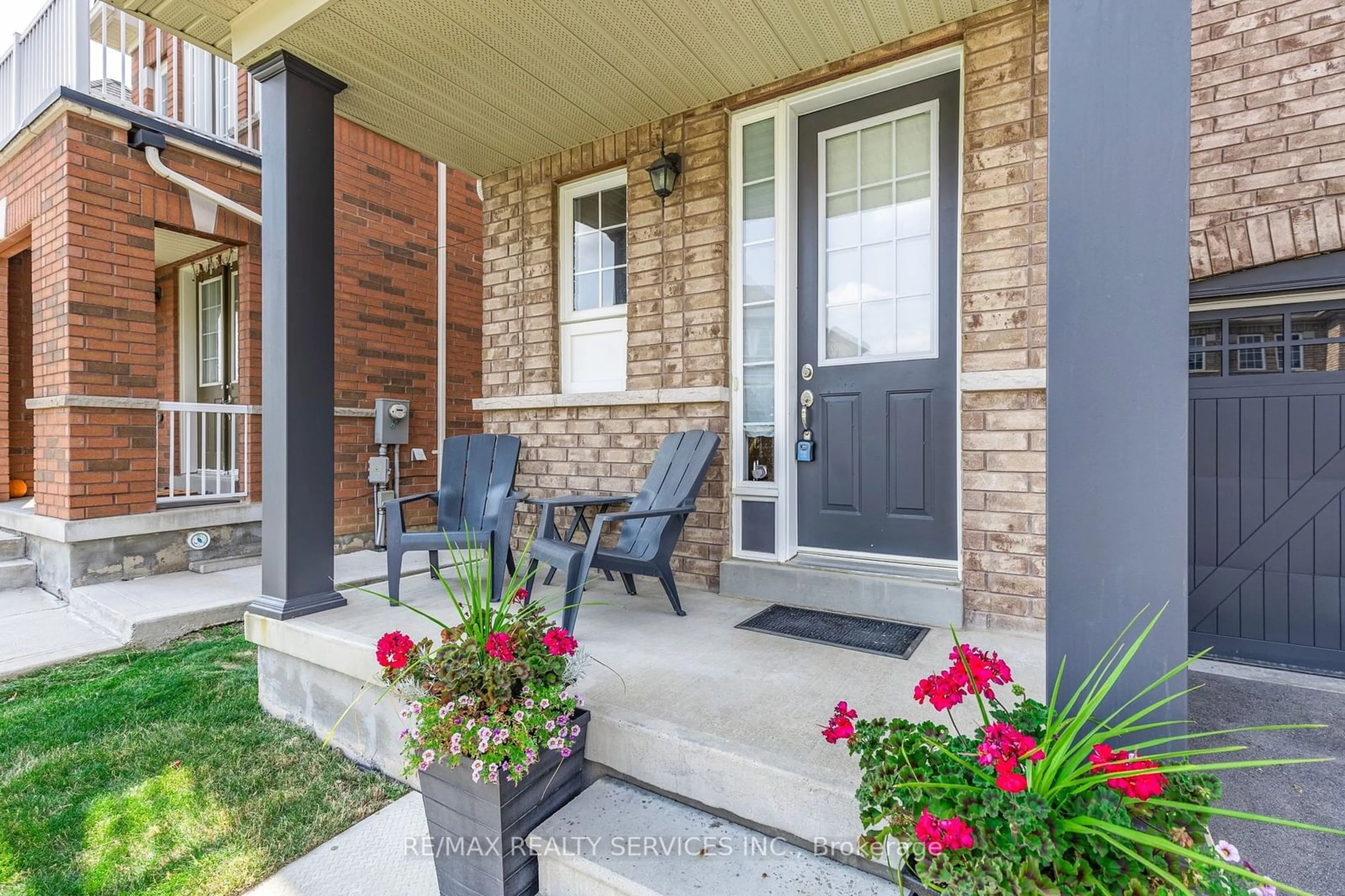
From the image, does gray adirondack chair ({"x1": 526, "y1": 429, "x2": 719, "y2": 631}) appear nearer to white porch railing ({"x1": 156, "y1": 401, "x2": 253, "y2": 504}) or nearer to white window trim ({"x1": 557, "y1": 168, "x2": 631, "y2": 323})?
white window trim ({"x1": 557, "y1": 168, "x2": 631, "y2": 323})

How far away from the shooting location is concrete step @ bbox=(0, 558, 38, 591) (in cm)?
436

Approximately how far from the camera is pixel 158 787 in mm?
2076

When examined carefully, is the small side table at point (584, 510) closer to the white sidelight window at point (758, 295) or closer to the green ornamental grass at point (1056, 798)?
the white sidelight window at point (758, 295)

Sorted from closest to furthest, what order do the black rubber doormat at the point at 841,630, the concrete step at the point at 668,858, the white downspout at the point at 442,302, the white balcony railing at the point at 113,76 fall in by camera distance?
1. the concrete step at the point at 668,858
2. the black rubber doormat at the point at 841,630
3. the white balcony railing at the point at 113,76
4. the white downspout at the point at 442,302

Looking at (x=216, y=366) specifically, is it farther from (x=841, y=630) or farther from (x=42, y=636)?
(x=841, y=630)

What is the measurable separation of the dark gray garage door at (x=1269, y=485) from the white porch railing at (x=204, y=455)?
19.7ft

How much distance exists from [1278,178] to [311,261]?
158 inches

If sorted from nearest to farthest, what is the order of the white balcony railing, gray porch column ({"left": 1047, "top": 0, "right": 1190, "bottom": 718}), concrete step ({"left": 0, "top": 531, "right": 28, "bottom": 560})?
1. gray porch column ({"left": 1047, "top": 0, "right": 1190, "bottom": 718})
2. the white balcony railing
3. concrete step ({"left": 0, "top": 531, "right": 28, "bottom": 560})

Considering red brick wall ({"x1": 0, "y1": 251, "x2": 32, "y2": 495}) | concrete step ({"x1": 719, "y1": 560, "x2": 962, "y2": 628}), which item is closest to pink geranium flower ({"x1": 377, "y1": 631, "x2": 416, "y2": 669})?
concrete step ({"x1": 719, "y1": 560, "x2": 962, "y2": 628})

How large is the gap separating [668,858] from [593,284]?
3.05 metres

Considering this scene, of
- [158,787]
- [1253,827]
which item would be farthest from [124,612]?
[1253,827]

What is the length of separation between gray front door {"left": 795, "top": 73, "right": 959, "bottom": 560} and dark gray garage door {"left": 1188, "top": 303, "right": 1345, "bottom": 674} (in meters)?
1.13

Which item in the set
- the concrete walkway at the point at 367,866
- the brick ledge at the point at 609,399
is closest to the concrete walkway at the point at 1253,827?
the concrete walkway at the point at 367,866

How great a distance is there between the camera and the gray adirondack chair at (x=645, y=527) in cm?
238
